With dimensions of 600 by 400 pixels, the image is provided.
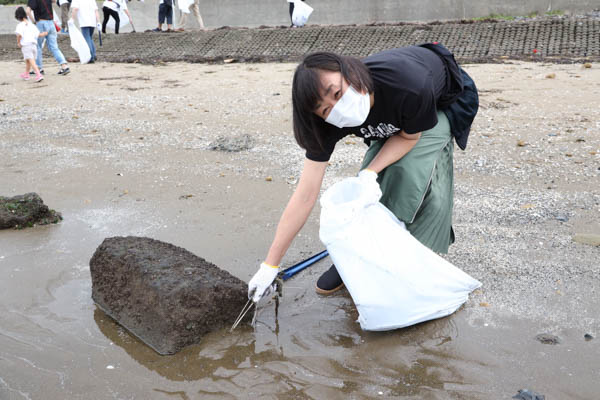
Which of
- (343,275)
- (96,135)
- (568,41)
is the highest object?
(343,275)

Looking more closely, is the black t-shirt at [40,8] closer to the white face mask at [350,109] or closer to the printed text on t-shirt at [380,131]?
the printed text on t-shirt at [380,131]

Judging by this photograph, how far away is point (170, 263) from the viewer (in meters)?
2.21

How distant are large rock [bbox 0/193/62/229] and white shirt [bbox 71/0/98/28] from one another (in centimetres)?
647

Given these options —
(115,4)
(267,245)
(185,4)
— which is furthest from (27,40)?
(267,245)

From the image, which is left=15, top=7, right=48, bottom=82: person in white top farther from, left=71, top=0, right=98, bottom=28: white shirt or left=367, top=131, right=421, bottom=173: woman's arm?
Answer: left=367, top=131, right=421, bottom=173: woman's arm

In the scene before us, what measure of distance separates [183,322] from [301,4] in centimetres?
931

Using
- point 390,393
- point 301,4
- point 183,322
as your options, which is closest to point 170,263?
point 183,322

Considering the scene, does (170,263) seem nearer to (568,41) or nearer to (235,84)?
(235,84)

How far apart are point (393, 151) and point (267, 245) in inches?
43.1

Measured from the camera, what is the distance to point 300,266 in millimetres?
2508

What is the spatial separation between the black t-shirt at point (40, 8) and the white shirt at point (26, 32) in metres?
0.53

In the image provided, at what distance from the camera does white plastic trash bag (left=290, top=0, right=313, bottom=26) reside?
10.4 m

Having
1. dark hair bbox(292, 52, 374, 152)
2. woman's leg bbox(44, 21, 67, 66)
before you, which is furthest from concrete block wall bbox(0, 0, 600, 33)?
dark hair bbox(292, 52, 374, 152)

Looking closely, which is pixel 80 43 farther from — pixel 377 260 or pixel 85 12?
pixel 377 260
